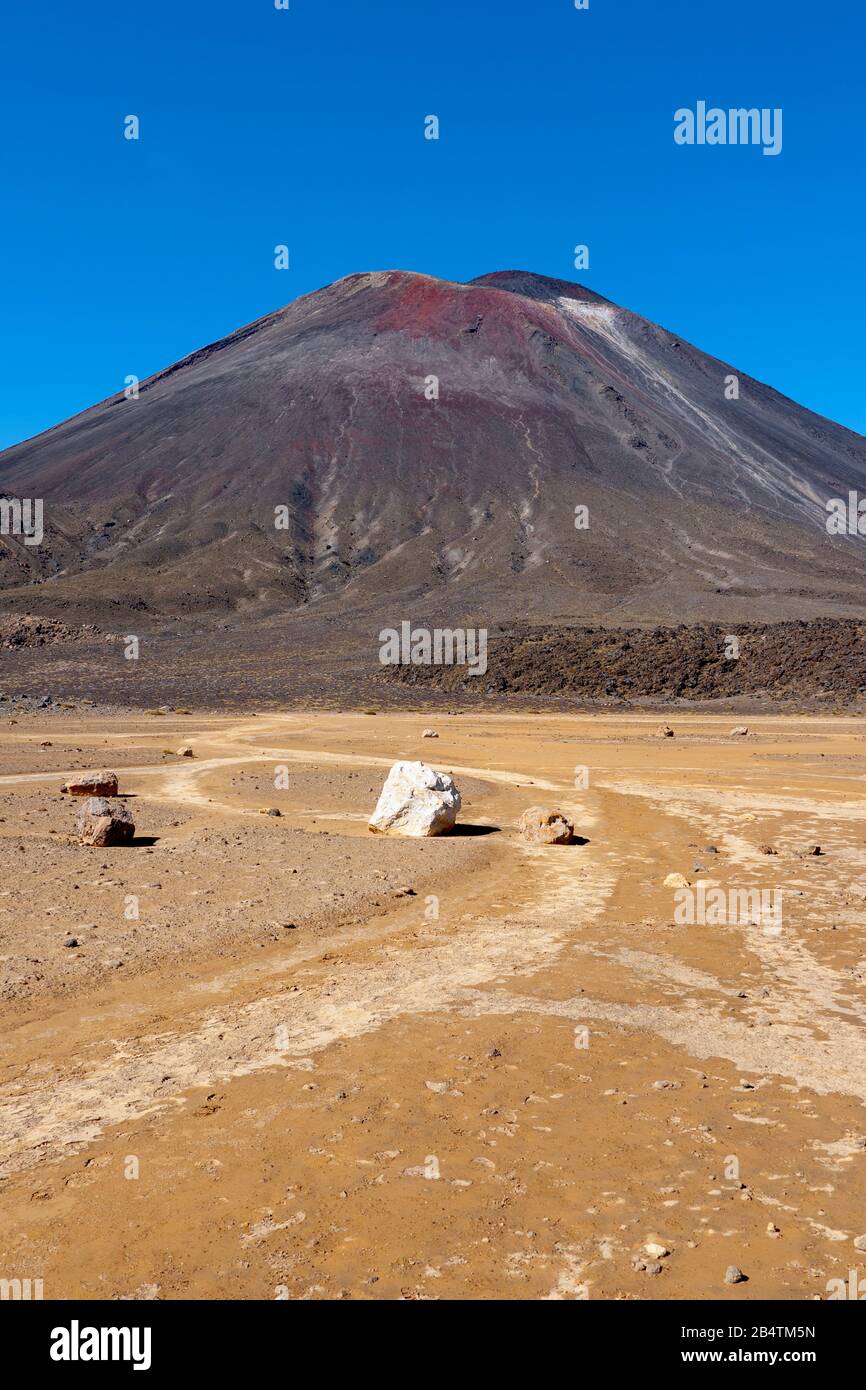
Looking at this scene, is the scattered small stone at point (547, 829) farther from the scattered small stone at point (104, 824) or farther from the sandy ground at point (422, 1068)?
the scattered small stone at point (104, 824)

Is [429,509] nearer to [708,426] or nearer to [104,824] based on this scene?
[708,426]

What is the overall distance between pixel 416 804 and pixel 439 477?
4580 inches

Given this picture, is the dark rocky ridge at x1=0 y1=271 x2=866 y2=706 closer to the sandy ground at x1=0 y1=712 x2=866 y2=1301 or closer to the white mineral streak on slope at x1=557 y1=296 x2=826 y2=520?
the white mineral streak on slope at x1=557 y1=296 x2=826 y2=520

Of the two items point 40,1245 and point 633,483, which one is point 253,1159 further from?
point 633,483

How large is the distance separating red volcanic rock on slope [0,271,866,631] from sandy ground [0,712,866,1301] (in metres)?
71.5

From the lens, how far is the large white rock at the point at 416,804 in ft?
53.9

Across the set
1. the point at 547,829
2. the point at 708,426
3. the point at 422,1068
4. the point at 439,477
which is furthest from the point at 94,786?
the point at 708,426

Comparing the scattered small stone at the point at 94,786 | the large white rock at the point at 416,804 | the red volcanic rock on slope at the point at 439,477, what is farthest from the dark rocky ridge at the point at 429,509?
the large white rock at the point at 416,804

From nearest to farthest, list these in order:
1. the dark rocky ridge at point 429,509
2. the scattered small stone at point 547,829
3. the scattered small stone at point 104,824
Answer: the scattered small stone at point 104,824, the scattered small stone at point 547,829, the dark rocky ridge at point 429,509

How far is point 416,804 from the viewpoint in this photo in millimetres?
16500

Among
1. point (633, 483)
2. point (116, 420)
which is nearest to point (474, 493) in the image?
point (633, 483)

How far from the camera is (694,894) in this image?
1255cm

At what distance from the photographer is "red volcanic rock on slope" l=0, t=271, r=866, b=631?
96.8 meters

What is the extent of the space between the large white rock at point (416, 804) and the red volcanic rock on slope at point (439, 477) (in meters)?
67.0
